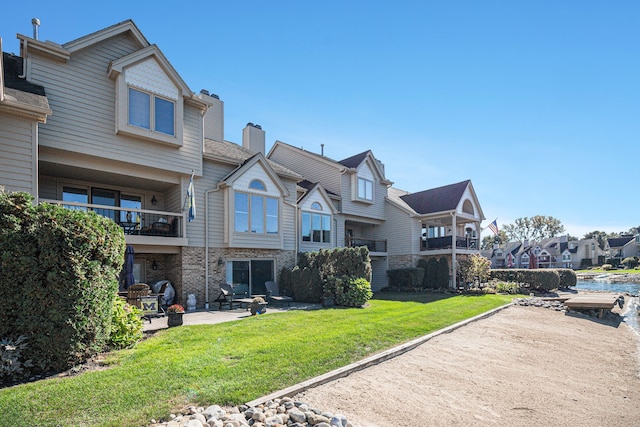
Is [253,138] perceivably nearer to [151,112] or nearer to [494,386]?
[151,112]

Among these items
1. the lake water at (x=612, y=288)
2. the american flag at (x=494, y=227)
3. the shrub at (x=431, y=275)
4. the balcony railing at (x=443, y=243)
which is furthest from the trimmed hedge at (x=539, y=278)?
the lake water at (x=612, y=288)

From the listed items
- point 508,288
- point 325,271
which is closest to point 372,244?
point 508,288

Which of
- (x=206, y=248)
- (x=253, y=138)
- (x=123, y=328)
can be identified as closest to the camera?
(x=123, y=328)

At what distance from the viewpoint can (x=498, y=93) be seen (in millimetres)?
15156

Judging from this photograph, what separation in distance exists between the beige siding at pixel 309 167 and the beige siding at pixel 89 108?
11.1 metres

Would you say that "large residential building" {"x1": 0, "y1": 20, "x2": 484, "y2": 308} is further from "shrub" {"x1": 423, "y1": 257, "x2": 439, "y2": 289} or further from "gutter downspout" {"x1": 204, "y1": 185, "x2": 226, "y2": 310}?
"shrub" {"x1": 423, "y1": 257, "x2": 439, "y2": 289}

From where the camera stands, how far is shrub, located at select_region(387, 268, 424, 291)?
2314 centimetres

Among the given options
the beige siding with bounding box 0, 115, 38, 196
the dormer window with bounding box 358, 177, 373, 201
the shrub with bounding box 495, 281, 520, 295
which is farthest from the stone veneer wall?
the shrub with bounding box 495, 281, 520, 295

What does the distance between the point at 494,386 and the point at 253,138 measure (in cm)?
1949

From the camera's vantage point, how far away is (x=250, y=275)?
55.6 ft

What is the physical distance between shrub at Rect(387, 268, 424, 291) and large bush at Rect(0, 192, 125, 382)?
1957 cm

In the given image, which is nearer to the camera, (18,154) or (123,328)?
(123,328)

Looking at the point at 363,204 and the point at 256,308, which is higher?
the point at 363,204

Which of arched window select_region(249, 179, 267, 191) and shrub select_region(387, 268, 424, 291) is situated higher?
arched window select_region(249, 179, 267, 191)
